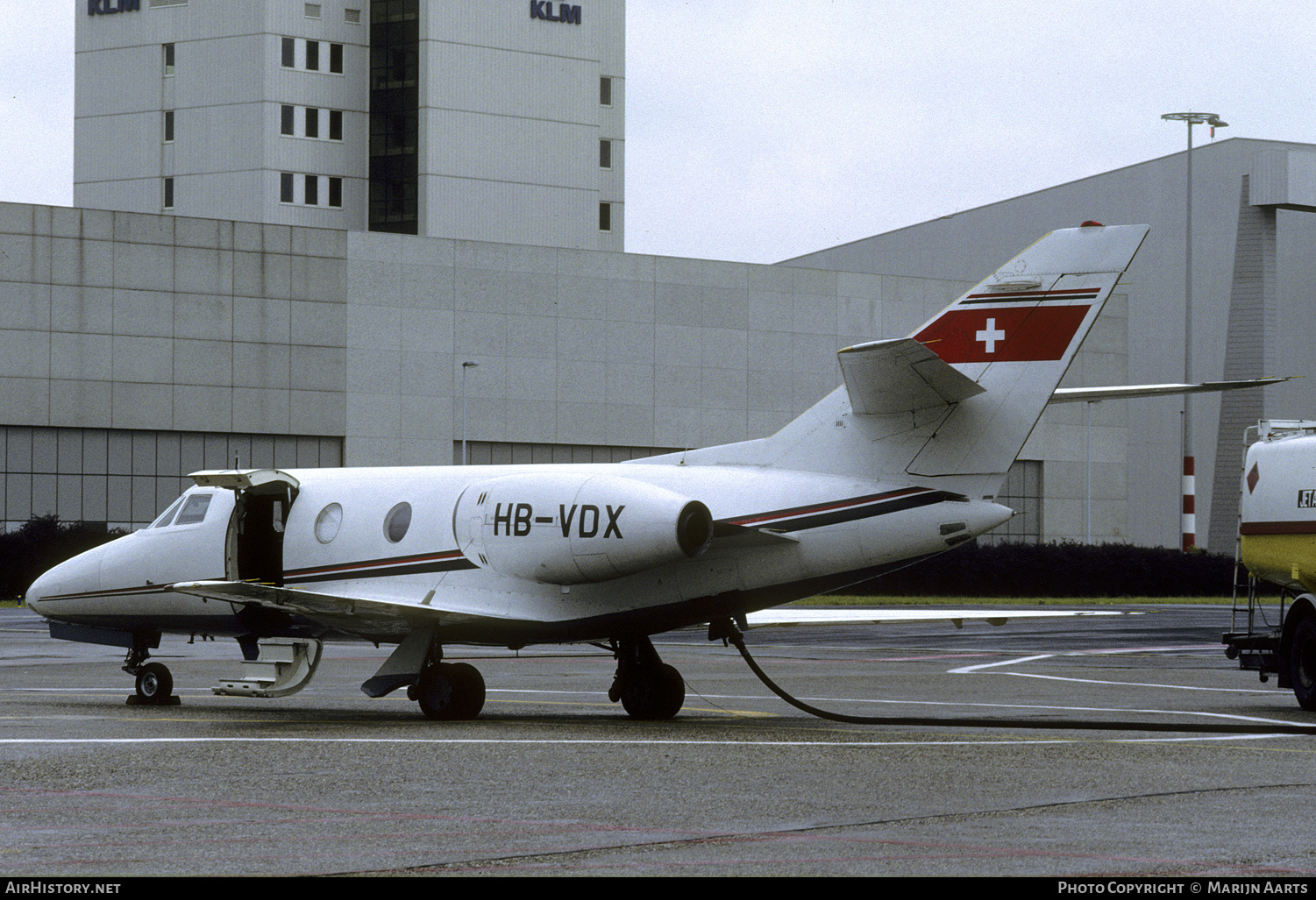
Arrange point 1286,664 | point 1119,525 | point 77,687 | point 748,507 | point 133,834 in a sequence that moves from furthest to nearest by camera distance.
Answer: point 1119,525
point 77,687
point 1286,664
point 748,507
point 133,834

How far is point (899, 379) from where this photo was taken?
16.7 meters

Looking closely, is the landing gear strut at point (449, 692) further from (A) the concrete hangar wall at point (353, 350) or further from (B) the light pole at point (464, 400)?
(A) the concrete hangar wall at point (353, 350)

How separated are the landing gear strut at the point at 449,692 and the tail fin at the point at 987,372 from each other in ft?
15.0

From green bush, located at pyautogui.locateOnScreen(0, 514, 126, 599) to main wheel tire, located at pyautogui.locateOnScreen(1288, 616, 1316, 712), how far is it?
160ft

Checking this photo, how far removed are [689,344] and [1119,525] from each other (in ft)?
84.2

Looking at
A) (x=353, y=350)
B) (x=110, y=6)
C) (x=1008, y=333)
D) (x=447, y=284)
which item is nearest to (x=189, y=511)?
(x=1008, y=333)

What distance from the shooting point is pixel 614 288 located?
A: 75.5m

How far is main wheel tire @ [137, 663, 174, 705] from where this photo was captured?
20.2 metres

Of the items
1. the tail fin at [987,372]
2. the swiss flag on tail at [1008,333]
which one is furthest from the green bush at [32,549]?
the swiss flag on tail at [1008,333]

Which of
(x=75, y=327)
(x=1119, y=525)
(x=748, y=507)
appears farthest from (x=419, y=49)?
(x=748, y=507)

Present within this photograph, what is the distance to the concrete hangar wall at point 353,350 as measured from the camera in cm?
6625

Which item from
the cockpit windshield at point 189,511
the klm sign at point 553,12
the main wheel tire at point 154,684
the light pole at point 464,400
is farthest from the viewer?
the klm sign at point 553,12

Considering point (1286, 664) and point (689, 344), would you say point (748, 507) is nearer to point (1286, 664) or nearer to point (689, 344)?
point (1286, 664)

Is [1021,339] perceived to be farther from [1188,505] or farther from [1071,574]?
[1188,505]
